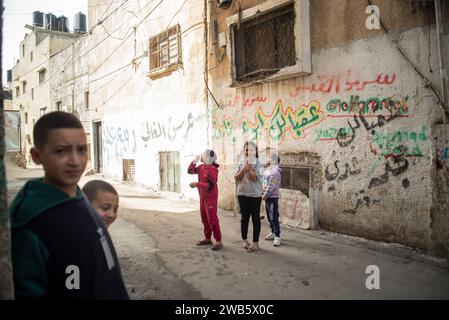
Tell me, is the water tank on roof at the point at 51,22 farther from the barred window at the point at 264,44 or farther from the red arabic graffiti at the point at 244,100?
the red arabic graffiti at the point at 244,100

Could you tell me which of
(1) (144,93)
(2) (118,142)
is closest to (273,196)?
(1) (144,93)

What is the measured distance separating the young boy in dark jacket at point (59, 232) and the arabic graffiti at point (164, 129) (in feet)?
24.7

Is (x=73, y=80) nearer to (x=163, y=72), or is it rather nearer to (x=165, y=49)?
(x=165, y=49)

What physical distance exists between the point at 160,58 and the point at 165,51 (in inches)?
15.4

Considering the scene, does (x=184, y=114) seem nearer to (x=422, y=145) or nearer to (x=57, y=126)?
(x=422, y=145)

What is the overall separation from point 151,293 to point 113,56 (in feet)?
38.2

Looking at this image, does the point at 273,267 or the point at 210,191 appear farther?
the point at 210,191

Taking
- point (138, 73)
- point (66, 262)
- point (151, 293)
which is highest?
point (138, 73)

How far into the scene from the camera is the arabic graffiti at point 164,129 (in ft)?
29.8

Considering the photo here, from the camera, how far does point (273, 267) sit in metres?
4.17

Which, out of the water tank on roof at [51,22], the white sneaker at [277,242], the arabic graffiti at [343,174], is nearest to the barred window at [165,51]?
the arabic graffiti at [343,174]

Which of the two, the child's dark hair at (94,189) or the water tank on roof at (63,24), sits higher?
the water tank on roof at (63,24)
